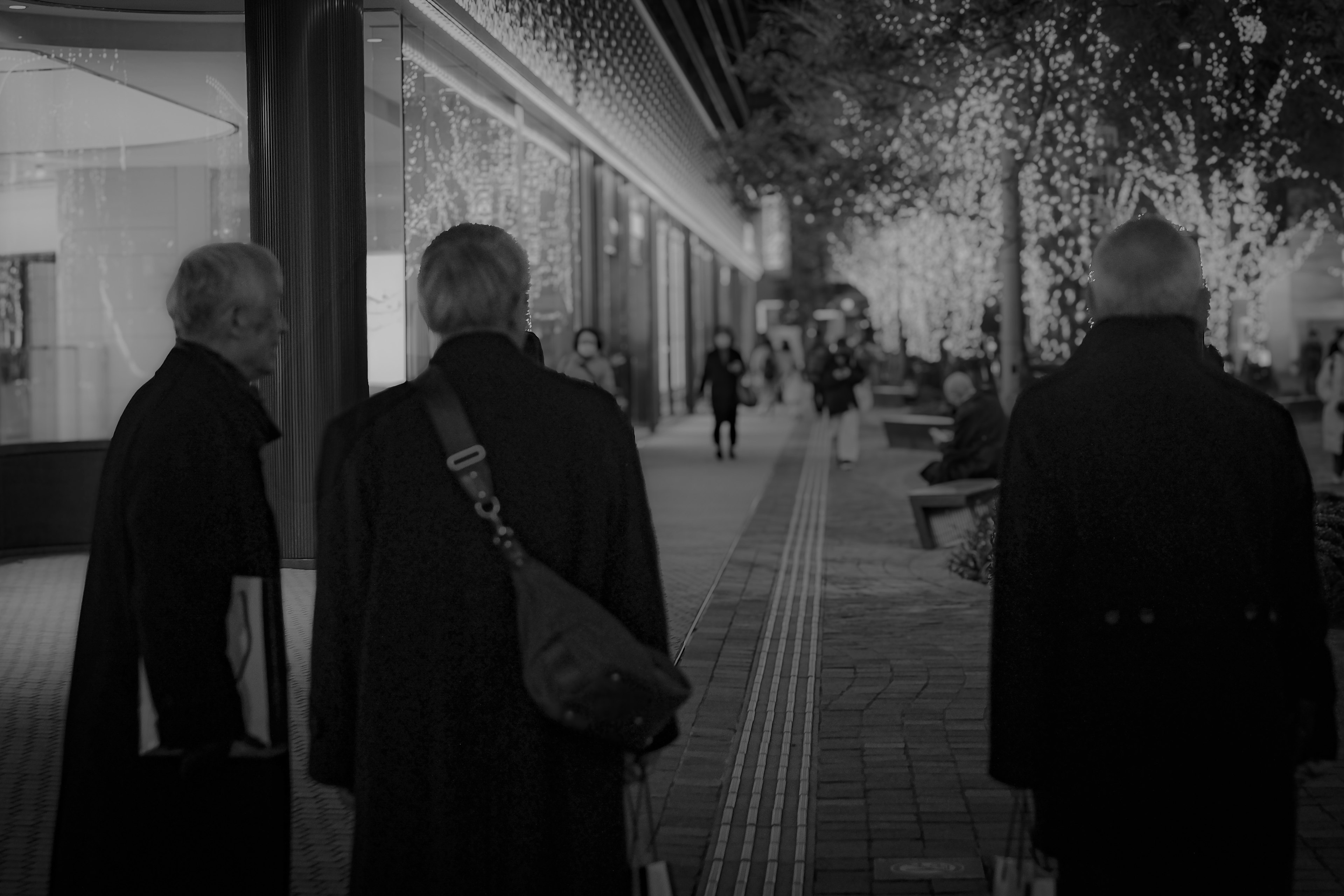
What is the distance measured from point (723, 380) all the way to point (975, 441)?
9.05m

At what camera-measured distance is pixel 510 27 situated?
15805mm

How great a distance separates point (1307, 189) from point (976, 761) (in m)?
13.1

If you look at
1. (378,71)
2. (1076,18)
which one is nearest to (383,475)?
(1076,18)

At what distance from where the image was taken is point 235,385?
338cm

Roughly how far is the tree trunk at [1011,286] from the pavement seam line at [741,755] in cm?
392

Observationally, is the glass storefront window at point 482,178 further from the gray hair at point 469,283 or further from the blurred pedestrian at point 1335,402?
the blurred pedestrian at point 1335,402

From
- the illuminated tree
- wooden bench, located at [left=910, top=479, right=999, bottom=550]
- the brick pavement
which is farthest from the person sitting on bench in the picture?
the brick pavement

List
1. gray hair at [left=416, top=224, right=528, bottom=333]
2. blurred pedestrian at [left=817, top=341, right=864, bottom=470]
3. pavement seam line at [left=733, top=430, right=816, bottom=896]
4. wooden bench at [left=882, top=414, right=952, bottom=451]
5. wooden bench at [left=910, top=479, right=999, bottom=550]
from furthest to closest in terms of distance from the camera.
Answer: wooden bench at [left=882, top=414, right=952, bottom=451]
blurred pedestrian at [left=817, top=341, right=864, bottom=470]
wooden bench at [left=910, top=479, right=999, bottom=550]
pavement seam line at [left=733, top=430, right=816, bottom=896]
gray hair at [left=416, top=224, right=528, bottom=333]

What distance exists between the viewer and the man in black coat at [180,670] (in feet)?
10.6

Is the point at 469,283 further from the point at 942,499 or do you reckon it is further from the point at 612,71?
the point at 612,71

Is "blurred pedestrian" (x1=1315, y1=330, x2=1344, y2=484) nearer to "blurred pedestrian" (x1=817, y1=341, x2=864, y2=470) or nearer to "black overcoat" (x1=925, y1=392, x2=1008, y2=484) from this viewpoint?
"blurred pedestrian" (x1=817, y1=341, x2=864, y2=470)

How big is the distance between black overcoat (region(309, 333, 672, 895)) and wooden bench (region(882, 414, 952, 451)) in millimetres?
22477

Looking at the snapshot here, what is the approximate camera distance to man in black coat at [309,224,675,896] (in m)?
3.10

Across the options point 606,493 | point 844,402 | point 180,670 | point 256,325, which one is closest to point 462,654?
point 606,493
